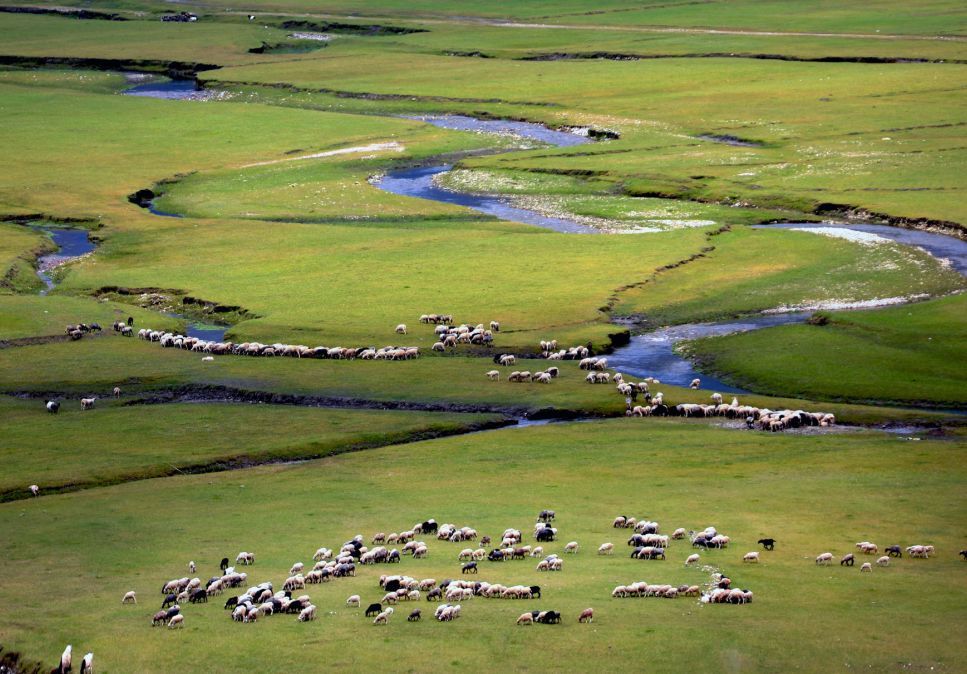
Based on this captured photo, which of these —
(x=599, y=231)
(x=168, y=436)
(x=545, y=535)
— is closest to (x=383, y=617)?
(x=545, y=535)

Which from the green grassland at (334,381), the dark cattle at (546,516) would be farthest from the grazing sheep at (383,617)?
the green grassland at (334,381)

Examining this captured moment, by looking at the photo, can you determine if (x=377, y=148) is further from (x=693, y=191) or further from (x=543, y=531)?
(x=543, y=531)

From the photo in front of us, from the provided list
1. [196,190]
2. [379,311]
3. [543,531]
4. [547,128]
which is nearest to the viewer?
[543,531]

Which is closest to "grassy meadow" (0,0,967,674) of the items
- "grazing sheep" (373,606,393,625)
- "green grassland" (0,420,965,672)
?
"green grassland" (0,420,965,672)

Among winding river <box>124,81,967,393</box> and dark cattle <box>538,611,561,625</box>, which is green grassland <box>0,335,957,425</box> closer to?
winding river <box>124,81,967,393</box>

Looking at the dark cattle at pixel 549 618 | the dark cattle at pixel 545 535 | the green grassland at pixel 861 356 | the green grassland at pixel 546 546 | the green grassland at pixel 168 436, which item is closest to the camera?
the green grassland at pixel 546 546

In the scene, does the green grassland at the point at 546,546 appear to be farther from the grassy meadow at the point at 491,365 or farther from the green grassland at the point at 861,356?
the green grassland at the point at 861,356

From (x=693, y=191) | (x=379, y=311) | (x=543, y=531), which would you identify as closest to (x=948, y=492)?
(x=543, y=531)
